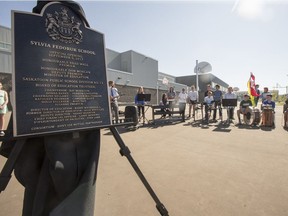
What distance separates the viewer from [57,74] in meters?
1.56

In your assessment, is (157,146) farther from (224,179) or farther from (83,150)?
(83,150)

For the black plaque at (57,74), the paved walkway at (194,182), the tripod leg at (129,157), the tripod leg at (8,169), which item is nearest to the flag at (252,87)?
the paved walkway at (194,182)

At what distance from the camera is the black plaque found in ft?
4.55

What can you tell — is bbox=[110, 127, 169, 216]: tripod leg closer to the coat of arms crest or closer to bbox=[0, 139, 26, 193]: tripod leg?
bbox=[0, 139, 26, 193]: tripod leg

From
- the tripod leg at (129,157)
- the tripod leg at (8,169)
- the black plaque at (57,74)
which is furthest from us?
the tripod leg at (129,157)

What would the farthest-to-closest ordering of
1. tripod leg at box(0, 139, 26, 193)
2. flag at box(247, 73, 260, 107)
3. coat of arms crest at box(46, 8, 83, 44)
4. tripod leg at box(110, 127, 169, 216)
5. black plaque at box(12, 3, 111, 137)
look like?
flag at box(247, 73, 260, 107) → tripod leg at box(110, 127, 169, 216) → coat of arms crest at box(46, 8, 83, 44) → black plaque at box(12, 3, 111, 137) → tripod leg at box(0, 139, 26, 193)

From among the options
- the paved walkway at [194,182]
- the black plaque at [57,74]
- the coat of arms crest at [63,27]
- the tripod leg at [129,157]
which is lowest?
the paved walkway at [194,182]

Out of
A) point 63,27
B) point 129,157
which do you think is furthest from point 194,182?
point 63,27

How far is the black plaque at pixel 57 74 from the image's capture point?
4.55 feet

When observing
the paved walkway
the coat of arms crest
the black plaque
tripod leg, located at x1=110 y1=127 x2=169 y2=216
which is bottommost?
the paved walkway

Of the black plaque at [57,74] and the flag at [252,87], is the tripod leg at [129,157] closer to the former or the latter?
the black plaque at [57,74]

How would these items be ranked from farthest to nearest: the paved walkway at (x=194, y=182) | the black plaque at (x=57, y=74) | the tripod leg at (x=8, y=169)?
the paved walkway at (x=194, y=182) → the black plaque at (x=57, y=74) → the tripod leg at (x=8, y=169)

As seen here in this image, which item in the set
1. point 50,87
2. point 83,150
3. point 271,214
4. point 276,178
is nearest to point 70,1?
point 50,87

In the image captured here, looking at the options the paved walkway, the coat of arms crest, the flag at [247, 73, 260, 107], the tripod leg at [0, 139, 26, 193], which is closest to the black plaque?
the coat of arms crest
